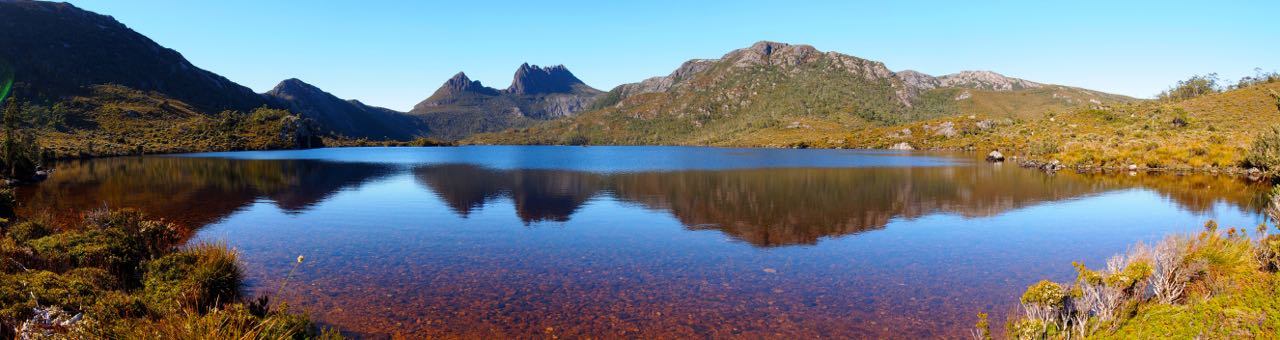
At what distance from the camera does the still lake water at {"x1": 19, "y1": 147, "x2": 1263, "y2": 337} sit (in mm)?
14547

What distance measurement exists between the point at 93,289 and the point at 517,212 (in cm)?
2418

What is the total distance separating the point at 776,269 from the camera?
19766mm

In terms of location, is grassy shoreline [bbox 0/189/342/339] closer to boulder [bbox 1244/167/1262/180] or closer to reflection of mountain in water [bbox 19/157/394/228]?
reflection of mountain in water [bbox 19/157/394/228]

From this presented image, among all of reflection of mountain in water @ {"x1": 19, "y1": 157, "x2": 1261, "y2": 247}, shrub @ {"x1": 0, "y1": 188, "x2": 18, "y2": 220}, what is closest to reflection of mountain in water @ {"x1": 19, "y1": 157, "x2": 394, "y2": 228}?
reflection of mountain in water @ {"x1": 19, "y1": 157, "x2": 1261, "y2": 247}

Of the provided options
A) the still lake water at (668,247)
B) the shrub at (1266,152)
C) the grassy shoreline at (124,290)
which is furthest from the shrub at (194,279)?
the shrub at (1266,152)

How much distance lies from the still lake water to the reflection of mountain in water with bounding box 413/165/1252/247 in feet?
1.01

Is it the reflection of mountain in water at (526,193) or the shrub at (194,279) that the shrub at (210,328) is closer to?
the shrub at (194,279)

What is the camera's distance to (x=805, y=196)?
45062mm

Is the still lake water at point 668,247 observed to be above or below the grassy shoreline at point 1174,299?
below

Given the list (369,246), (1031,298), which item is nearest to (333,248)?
(369,246)

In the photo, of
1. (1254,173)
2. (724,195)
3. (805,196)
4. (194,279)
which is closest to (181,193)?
(194,279)

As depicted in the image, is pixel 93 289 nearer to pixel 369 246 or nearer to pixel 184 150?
pixel 369 246

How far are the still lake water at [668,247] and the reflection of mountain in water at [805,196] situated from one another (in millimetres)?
308

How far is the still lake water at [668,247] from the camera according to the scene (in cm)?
Answer: 1455
